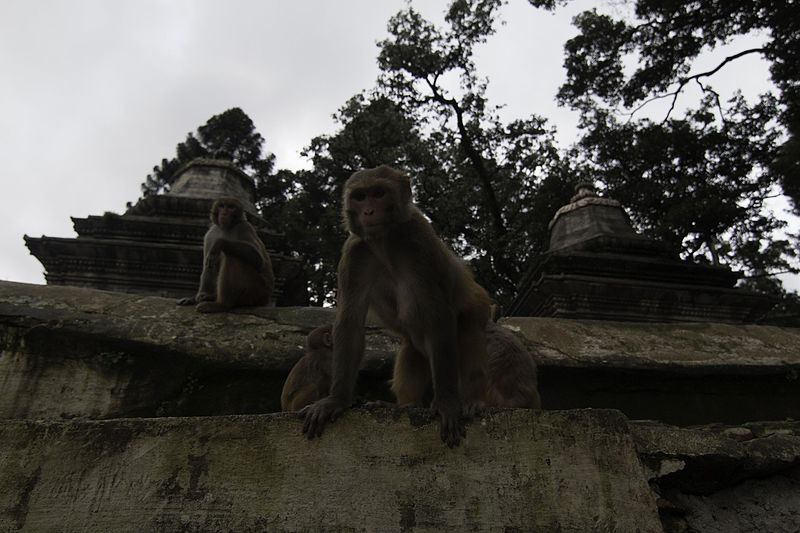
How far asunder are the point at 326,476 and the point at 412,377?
4.04 ft

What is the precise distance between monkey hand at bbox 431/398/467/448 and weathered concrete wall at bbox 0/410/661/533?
0.03 m

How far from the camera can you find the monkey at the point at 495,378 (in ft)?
11.5

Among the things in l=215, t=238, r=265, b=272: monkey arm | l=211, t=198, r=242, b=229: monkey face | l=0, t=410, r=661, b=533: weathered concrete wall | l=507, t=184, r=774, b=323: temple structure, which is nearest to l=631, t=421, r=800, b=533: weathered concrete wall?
l=0, t=410, r=661, b=533: weathered concrete wall

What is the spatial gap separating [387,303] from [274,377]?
1.06m

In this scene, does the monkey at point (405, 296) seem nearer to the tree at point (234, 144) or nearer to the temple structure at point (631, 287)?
the temple structure at point (631, 287)

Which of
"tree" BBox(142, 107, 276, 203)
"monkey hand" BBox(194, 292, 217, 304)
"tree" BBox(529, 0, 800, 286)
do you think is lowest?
"monkey hand" BBox(194, 292, 217, 304)

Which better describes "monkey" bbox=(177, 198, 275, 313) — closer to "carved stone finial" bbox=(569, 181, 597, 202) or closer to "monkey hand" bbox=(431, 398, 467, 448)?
"monkey hand" bbox=(431, 398, 467, 448)

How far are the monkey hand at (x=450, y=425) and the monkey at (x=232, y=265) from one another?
3.11m

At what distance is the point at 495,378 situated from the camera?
360cm

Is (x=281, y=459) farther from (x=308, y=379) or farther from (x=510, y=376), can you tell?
(x=510, y=376)

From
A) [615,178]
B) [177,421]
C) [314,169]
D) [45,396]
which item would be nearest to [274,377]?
[45,396]

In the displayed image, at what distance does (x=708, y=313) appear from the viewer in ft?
22.1

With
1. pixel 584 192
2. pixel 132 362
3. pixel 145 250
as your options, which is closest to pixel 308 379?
pixel 132 362

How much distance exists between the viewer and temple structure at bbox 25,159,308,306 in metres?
6.43
